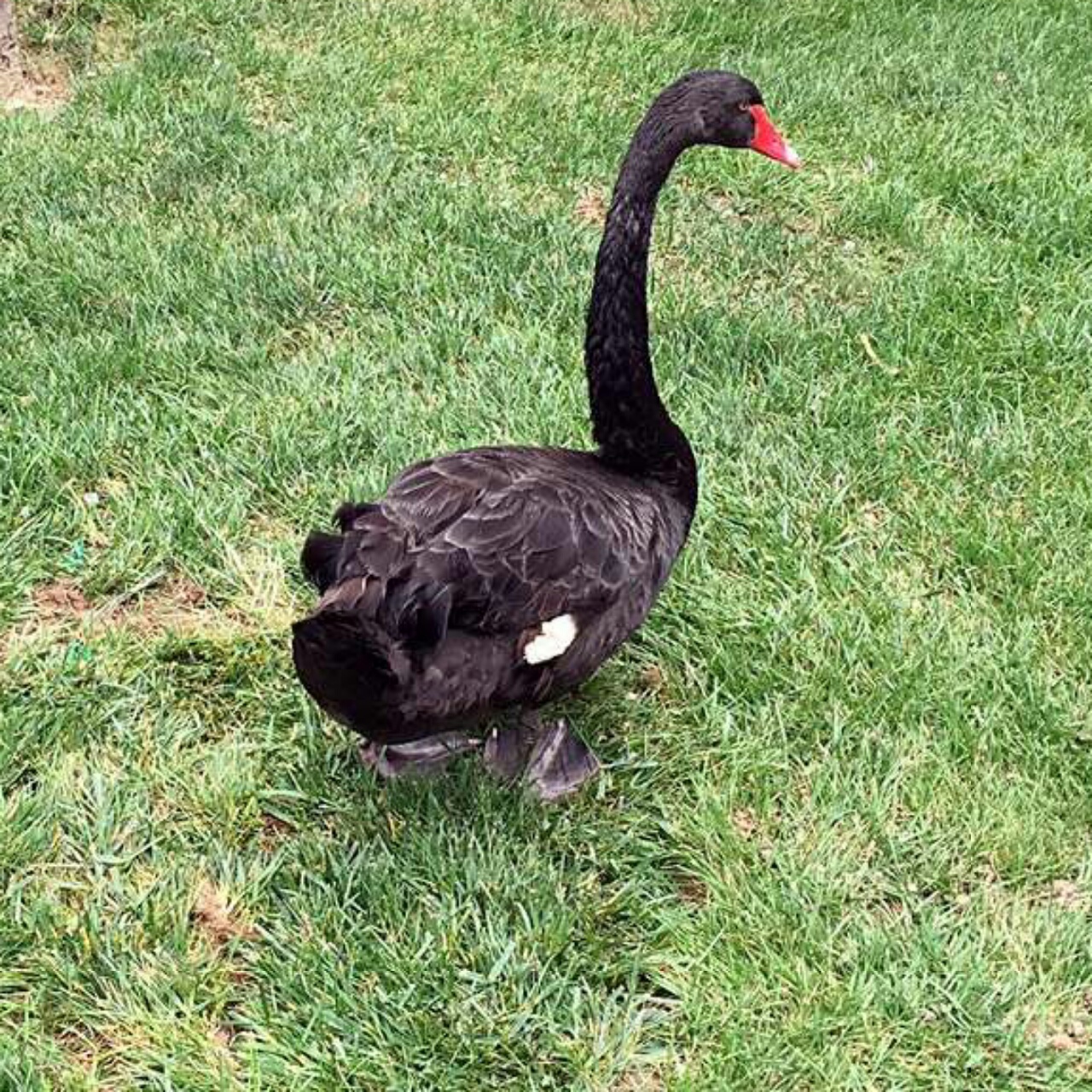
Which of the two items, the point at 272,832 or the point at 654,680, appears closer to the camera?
the point at 272,832

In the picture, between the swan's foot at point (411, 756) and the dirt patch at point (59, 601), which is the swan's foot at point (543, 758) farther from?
the dirt patch at point (59, 601)

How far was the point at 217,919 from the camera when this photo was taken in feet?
7.43

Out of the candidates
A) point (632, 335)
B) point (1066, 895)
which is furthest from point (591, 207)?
point (1066, 895)

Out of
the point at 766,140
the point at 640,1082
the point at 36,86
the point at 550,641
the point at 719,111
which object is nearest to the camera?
the point at 640,1082

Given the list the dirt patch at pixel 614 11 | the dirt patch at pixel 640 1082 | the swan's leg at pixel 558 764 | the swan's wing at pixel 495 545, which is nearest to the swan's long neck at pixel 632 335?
the swan's wing at pixel 495 545

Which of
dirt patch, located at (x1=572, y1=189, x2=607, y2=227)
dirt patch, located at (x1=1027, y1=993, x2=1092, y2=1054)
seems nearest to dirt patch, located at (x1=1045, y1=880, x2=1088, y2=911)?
dirt patch, located at (x1=1027, y1=993, x2=1092, y2=1054)

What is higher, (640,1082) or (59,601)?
(59,601)

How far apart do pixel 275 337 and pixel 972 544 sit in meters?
1.98

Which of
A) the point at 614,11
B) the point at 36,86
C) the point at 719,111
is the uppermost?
the point at 719,111

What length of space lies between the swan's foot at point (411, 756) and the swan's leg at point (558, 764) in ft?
0.49

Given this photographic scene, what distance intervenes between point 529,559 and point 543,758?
482mm

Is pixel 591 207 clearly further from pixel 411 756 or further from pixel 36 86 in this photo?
pixel 411 756

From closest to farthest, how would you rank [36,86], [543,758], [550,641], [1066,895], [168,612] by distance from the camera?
1. [550,641]
2. [1066,895]
3. [543,758]
4. [168,612]
5. [36,86]

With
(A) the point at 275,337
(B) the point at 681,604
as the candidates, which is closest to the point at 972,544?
(B) the point at 681,604
